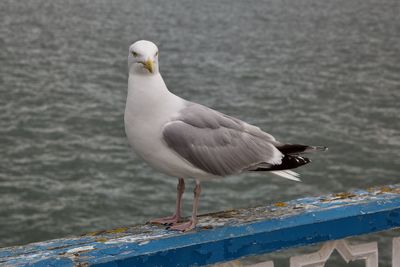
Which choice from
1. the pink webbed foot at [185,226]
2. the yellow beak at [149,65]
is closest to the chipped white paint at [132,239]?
the pink webbed foot at [185,226]

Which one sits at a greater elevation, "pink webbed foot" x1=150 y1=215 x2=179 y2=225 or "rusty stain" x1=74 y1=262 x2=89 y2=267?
"pink webbed foot" x1=150 y1=215 x2=179 y2=225

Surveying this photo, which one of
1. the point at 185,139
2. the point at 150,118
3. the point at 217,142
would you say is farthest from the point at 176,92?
the point at 150,118

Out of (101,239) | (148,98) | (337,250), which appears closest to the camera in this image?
(101,239)

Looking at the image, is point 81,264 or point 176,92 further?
point 176,92

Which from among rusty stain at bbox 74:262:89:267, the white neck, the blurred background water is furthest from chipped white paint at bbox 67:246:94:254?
the blurred background water

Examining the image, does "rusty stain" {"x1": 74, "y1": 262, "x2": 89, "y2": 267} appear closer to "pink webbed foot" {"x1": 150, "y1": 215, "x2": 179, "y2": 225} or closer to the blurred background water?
"pink webbed foot" {"x1": 150, "y1": 215, "x2": 179, "y2": 225}

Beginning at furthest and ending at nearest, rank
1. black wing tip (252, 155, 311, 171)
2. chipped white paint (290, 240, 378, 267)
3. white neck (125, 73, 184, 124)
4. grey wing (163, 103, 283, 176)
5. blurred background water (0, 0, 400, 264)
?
blurred background water (0, 0, 400, 264) → black wing tip (252, 155, 311, 171) → grey wing (163, 103, 283, 176) → white neck (125, 73, 184, 124) → chipped white paint (290, 240, 378, 267)

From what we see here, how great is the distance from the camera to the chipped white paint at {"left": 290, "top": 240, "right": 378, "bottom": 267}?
279 centimetres

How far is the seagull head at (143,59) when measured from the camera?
3121 mm

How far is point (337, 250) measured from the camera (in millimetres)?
2838

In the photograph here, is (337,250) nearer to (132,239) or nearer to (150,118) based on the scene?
(132,239)

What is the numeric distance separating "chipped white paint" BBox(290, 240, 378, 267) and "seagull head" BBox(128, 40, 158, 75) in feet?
3.11

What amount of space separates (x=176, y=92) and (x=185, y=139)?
24.6 meters

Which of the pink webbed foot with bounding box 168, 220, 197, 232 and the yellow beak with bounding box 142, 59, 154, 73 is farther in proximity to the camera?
the yellow beak with bounding box 142, 59, 154, 73
